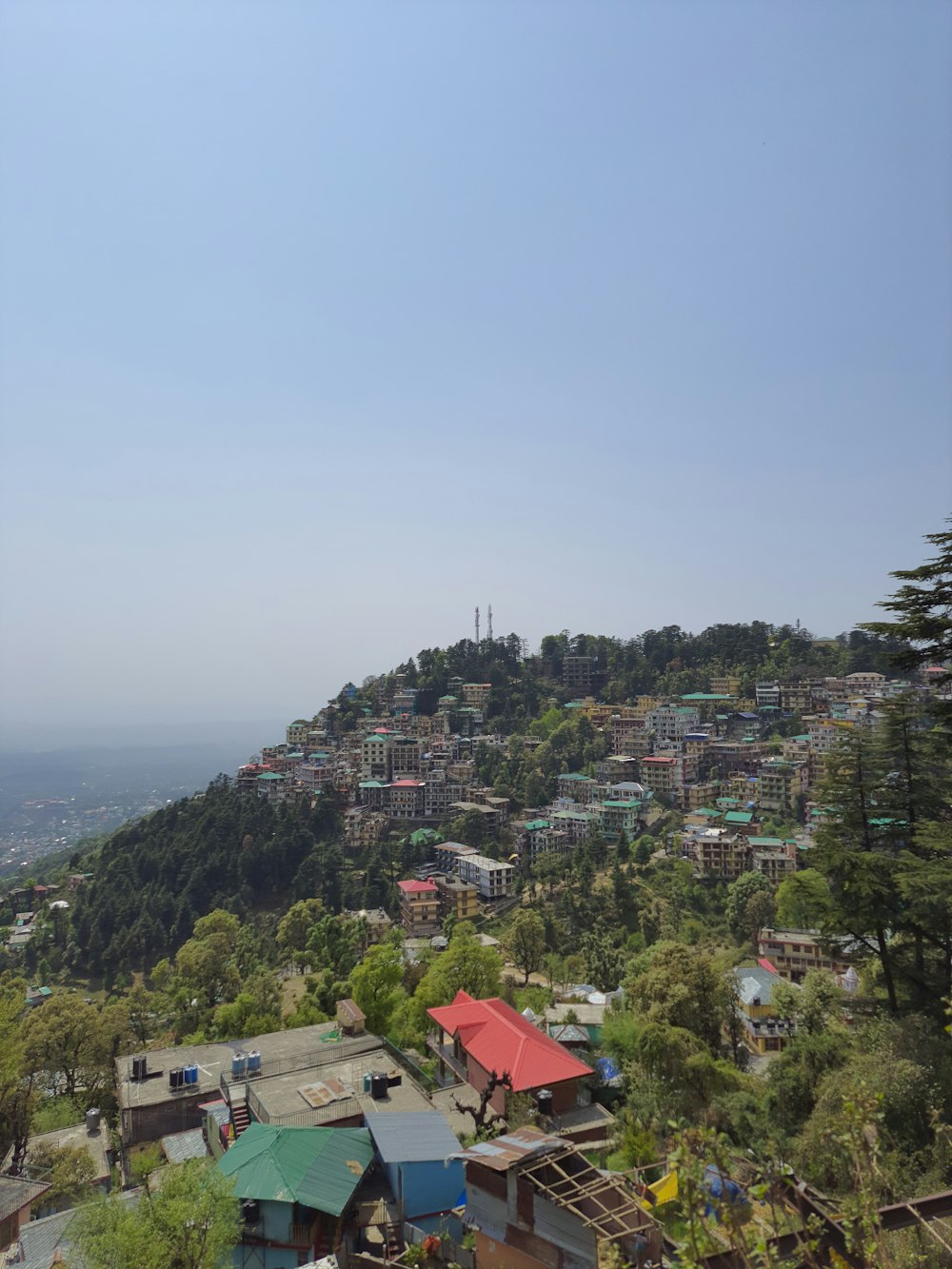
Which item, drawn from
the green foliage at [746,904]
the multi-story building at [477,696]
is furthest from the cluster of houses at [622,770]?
the green foliage at [746,904]

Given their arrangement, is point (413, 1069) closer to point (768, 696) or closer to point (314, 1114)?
point (314, 1114)

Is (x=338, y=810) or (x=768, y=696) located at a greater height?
(x=768, y=696)

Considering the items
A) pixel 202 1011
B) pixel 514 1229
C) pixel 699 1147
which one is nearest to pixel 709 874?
pixel 202 1011

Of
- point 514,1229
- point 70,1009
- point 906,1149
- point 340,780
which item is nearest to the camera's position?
point 514,1229

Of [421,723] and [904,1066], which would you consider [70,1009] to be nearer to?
[904,1066]

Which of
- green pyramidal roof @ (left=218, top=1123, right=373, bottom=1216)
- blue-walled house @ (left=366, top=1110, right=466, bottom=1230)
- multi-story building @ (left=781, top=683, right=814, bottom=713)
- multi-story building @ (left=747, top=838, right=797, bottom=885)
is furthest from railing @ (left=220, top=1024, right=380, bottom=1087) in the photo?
multi-story building @ (left=781, top=683, right=814, bottom=713)

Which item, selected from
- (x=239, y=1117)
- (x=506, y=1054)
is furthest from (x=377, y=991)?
(x=506, y=1054)
